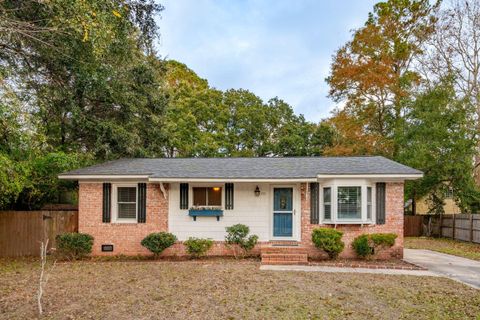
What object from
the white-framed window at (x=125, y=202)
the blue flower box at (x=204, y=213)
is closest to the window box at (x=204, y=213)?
the blue flower box at (x=204, y=213)

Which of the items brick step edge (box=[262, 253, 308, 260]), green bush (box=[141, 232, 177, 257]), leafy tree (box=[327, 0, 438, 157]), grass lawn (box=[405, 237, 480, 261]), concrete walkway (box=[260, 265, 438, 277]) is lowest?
grass lawn (box=[405, 237, 480, 261])

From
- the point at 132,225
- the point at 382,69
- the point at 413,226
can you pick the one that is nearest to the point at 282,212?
the point at 132,225

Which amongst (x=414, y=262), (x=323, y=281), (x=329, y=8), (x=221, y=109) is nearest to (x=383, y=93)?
(x=329, y=8)

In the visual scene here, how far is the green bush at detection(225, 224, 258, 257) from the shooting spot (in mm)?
11062

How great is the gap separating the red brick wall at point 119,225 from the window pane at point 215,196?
1494 millimetres

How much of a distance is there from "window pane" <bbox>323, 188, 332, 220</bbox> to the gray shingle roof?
2.26 ft

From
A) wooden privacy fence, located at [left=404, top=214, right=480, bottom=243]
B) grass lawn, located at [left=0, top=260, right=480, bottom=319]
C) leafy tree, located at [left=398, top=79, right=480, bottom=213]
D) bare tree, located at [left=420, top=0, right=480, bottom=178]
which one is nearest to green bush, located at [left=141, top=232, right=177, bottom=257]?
grass lawn, located at [left=0, top=260, right=480, bottom=319]

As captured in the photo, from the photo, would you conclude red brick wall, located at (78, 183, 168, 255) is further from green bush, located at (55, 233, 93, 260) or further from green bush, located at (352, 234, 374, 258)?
green bush, located at (352, 234, 374, 258)

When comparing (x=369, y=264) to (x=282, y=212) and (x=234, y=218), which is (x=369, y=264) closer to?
(x=282, y=212)

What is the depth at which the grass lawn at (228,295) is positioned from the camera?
19.0 ft

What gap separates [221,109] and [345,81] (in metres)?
9.74

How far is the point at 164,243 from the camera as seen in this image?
1096 centimetres

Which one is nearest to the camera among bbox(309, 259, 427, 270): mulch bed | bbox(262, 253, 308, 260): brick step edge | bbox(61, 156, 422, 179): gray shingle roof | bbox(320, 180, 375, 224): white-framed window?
bbox(309, 259, 427, 270): mulch bed

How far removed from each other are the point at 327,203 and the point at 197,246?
449 centimetres
